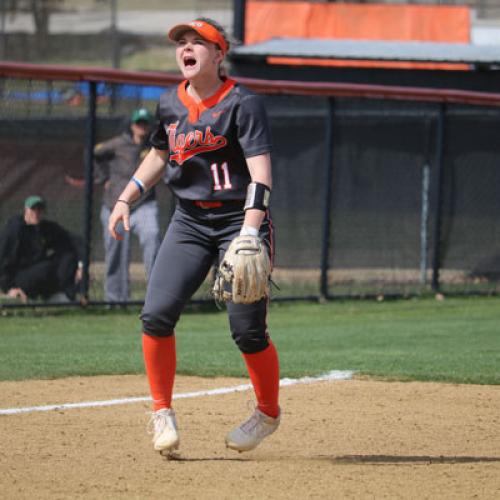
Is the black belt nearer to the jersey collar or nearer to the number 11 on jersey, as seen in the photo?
the number 11 on jersey

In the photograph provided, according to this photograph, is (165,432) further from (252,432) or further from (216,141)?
(216,141)

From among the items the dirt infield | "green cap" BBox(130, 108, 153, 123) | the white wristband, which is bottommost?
the dirt infield

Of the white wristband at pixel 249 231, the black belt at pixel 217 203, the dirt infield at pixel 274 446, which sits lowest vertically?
the dirt infield at pixel 274 446

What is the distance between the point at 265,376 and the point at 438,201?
7.02 metres

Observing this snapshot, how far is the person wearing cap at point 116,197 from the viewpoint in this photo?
10.3 m

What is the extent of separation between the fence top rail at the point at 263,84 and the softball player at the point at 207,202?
476cm

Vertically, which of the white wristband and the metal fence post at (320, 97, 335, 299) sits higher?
the white wristband

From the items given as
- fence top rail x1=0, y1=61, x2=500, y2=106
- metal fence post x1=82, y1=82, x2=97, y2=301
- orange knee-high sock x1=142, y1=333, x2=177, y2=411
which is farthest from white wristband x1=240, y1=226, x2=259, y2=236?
metal fence post x1=82, y1=82, x2=97, y2=301

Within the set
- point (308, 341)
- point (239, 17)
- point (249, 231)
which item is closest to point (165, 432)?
point (249, 231)

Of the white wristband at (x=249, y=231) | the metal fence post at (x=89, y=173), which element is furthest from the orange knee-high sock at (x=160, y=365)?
the metal fence post at (x=89, y=173)

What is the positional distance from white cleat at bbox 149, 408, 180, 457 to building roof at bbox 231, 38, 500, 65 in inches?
353

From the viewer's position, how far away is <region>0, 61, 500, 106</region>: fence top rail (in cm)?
970

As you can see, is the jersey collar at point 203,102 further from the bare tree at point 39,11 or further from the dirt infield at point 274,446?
the bare tree at point 39,11

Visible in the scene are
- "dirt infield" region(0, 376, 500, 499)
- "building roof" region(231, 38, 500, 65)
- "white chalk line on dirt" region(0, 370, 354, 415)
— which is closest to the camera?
"dirt infield" region(0, 376, 500, 499)
